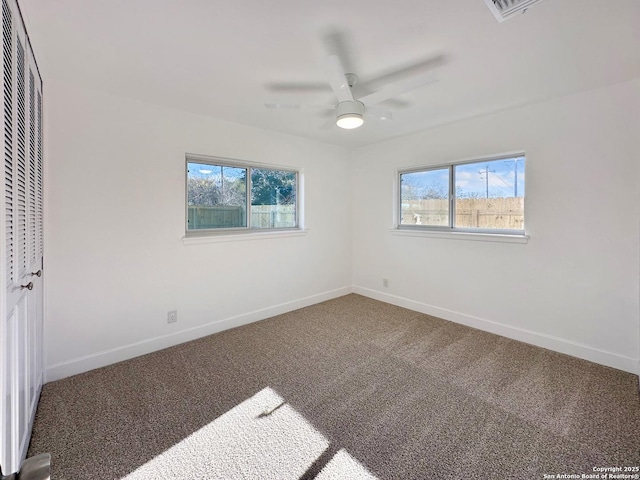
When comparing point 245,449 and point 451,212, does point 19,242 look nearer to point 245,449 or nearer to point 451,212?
point 245,449

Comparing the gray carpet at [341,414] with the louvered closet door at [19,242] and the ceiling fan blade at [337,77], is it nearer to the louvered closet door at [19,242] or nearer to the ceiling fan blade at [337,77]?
the louvered closet door at [19,242]

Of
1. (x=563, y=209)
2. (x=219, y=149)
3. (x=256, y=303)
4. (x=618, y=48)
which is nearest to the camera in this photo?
(x=618, y=48)

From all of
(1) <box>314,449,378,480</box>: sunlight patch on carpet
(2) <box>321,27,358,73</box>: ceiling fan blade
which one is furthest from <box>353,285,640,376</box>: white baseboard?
(2) <box>321,27,358,73</box>: ceiling fan blade

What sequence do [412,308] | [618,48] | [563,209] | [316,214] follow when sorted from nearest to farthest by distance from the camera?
[618,48]
[563,209]
[412,308]
[316,214]

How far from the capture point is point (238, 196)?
3596mm

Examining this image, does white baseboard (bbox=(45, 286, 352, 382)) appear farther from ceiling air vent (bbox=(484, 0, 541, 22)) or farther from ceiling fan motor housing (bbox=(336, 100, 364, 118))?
ceiling air vent (bbox=(484, 0, 541, 22))

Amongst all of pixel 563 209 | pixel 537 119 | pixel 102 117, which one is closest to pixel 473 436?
pixel 563 209

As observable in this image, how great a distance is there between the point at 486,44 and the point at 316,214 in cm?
277

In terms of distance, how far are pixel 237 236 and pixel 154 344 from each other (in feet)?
4.36

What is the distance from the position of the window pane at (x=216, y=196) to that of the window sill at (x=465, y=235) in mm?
2077

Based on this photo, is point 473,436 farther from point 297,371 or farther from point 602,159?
point 602,159

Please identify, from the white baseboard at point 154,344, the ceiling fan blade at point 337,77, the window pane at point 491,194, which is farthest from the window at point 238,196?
the window pane at point 491,194

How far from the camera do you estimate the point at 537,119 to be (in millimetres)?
2883

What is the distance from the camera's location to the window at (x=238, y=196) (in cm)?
326
